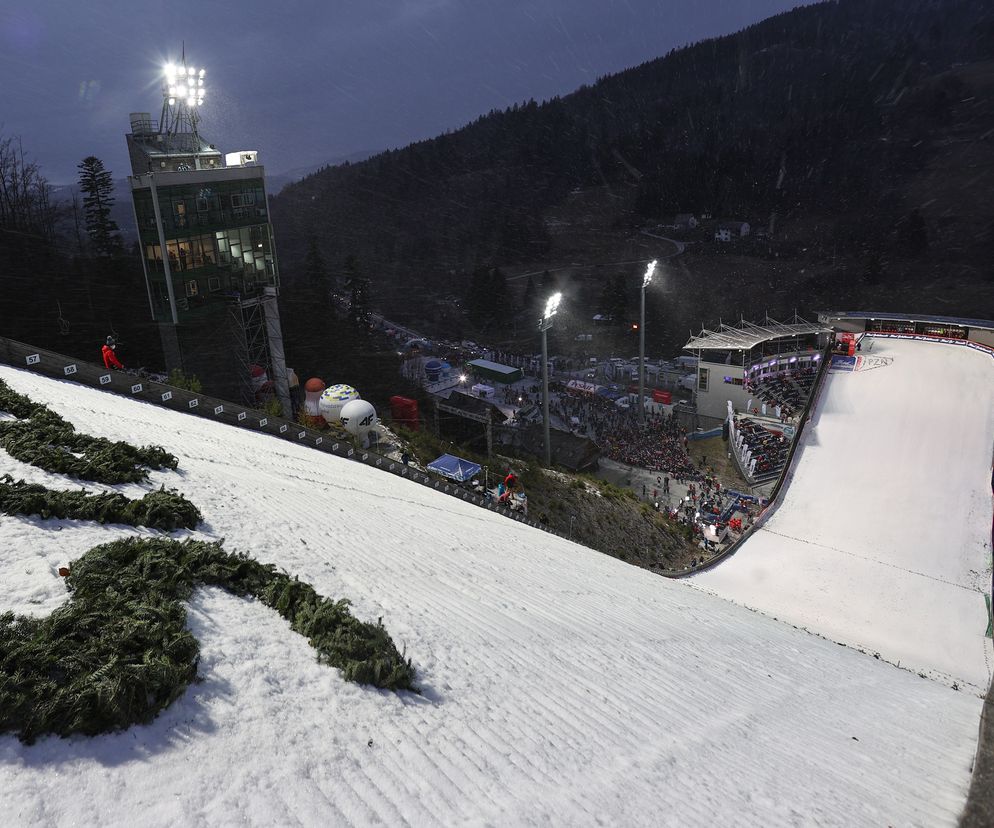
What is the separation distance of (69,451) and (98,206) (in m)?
43.2

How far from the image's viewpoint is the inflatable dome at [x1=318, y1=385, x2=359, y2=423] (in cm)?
2811

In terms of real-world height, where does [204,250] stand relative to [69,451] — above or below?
above

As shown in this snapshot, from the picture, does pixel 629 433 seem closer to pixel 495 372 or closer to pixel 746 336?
pixel 746 336

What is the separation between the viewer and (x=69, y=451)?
10.9 m

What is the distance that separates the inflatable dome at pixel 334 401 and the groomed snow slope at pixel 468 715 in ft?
49.4

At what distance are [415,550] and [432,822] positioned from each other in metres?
6.69

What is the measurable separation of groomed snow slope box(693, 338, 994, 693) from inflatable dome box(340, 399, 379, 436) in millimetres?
15566

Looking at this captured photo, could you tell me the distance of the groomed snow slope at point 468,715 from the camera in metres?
4.22

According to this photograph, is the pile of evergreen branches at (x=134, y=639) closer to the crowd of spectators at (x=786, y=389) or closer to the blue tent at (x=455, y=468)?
the blue tent at (x=455, y=468)

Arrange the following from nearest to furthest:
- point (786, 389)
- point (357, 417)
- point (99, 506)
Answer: point (99, 506)
point (357, 417)
point (786, 389)

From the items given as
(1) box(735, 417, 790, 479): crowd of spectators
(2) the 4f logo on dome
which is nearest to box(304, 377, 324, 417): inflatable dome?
(2) the 4f logo on dome

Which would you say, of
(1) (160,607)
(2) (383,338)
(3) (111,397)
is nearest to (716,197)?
(2) (383,338)

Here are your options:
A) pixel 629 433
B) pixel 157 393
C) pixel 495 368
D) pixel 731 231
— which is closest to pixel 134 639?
pixel 157 393

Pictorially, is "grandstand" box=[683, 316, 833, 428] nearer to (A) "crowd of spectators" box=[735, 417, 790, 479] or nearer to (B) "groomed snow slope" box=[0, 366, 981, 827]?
(A) "crowd of spectators" box=[735, 417, 790, 479]
